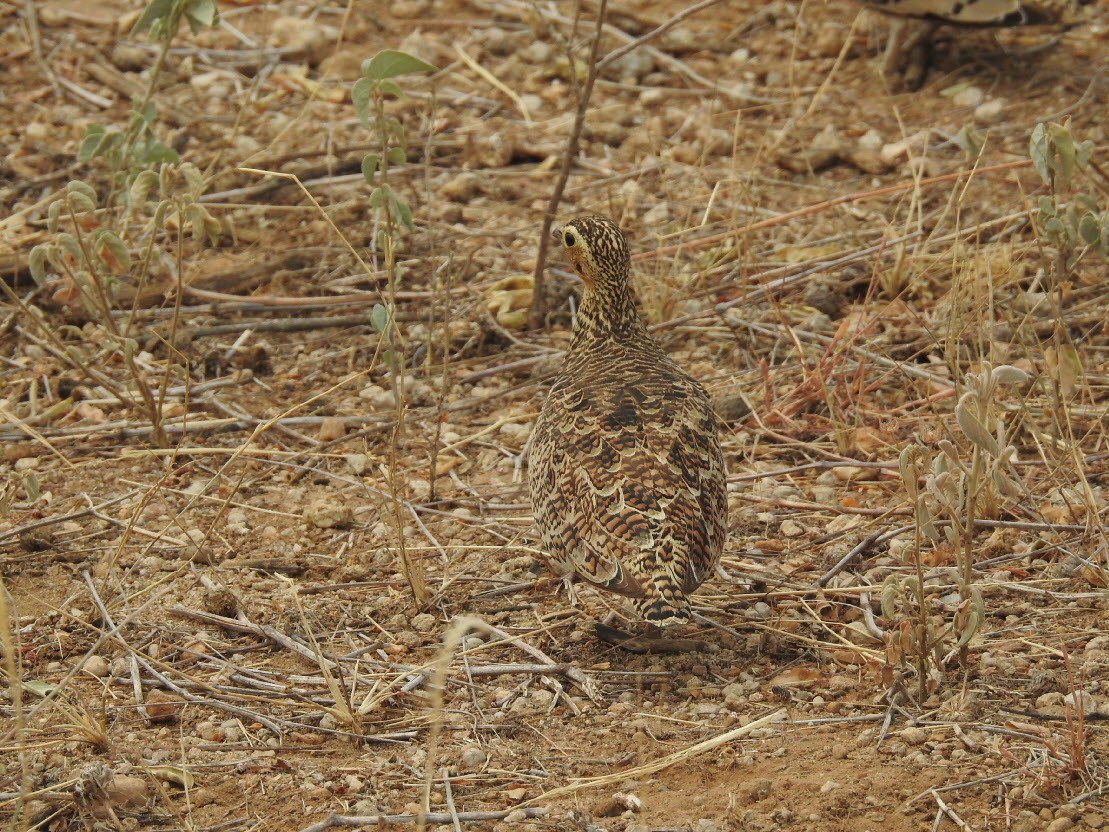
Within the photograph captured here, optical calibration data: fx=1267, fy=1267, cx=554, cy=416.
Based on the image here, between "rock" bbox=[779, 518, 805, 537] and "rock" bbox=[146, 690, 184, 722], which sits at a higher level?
"rock" bbox=[779, 518, 805, 537]

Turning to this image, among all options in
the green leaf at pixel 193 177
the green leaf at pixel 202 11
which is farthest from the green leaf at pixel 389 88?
the green leaf at pixel 202 11

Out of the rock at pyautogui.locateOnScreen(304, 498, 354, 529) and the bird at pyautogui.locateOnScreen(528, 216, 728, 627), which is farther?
the rock at pyautogui.locateOnScreen(304, 498, 354, 529)

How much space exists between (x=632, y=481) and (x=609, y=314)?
1157 millimetres

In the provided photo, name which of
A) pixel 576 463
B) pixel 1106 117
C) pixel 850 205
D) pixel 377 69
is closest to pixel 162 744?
pixel 576 463

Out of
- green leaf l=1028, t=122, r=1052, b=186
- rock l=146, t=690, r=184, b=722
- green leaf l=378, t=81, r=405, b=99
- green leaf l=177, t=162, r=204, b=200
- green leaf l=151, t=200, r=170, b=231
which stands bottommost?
rock l=146, t=690, r=184, b=722

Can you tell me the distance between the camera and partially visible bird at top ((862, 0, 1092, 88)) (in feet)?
24.3

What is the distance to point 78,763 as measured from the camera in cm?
343

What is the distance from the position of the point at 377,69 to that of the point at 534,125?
3.73 meters

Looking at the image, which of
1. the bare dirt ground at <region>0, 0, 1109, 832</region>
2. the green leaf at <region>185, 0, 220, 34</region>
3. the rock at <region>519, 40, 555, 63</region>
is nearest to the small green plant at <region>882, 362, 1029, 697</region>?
the bare dirt ground at <region>0, 0, 1109, 832</region>

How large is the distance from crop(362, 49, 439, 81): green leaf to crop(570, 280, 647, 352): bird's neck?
1077 mm

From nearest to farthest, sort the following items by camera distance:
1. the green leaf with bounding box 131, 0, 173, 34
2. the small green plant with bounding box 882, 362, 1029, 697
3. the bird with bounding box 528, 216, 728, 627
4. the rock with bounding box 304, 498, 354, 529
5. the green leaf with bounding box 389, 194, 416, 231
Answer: the small green plant with bounding box 882, 362, 1029, 697
the bird with bounding box 528, 216, 728, 627
the green leaf with bounding box 389, 194, 416, 231
the rock with bounding box 304, 498, 354, 529
the green leaf with bounding box 131, 0, 173, 34

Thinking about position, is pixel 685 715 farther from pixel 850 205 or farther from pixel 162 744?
pixel 850 205

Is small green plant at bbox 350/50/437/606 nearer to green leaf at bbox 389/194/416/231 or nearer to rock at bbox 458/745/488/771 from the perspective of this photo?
green leaf at bbox 389/194/416/231

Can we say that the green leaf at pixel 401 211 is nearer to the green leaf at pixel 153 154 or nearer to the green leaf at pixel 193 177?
the green leaf at pixel 193 177
